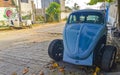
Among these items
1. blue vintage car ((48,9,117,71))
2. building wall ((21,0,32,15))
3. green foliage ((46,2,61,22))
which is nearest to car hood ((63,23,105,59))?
blue vintage car ((48,9,117,71))

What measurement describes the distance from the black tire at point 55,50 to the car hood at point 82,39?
3.06ft

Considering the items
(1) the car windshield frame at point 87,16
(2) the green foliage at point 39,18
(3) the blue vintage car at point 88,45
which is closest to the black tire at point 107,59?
(3) the blue vintage car at point 88,45

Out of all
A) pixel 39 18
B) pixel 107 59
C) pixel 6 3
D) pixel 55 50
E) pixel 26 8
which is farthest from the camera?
pixel 39 18

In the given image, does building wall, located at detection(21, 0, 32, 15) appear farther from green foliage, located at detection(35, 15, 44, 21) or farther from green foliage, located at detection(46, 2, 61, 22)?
green foliage, located at detection(46, 2, 61, 22)

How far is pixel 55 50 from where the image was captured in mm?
8148

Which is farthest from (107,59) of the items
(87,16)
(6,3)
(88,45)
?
(6,3)

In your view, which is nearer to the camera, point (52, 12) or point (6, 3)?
point (6, 3)

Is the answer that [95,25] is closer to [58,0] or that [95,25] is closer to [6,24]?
[6,24]

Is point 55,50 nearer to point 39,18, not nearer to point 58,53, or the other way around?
point 58,53

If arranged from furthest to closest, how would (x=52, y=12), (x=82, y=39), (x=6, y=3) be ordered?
(x=52, y=12), (x=6, y=3), (x=82, y=39)

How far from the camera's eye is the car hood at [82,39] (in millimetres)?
6699

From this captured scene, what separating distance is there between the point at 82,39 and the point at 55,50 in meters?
1.69

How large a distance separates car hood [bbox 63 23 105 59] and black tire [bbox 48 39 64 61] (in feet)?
3.06

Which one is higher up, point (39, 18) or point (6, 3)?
point (6, 3)
